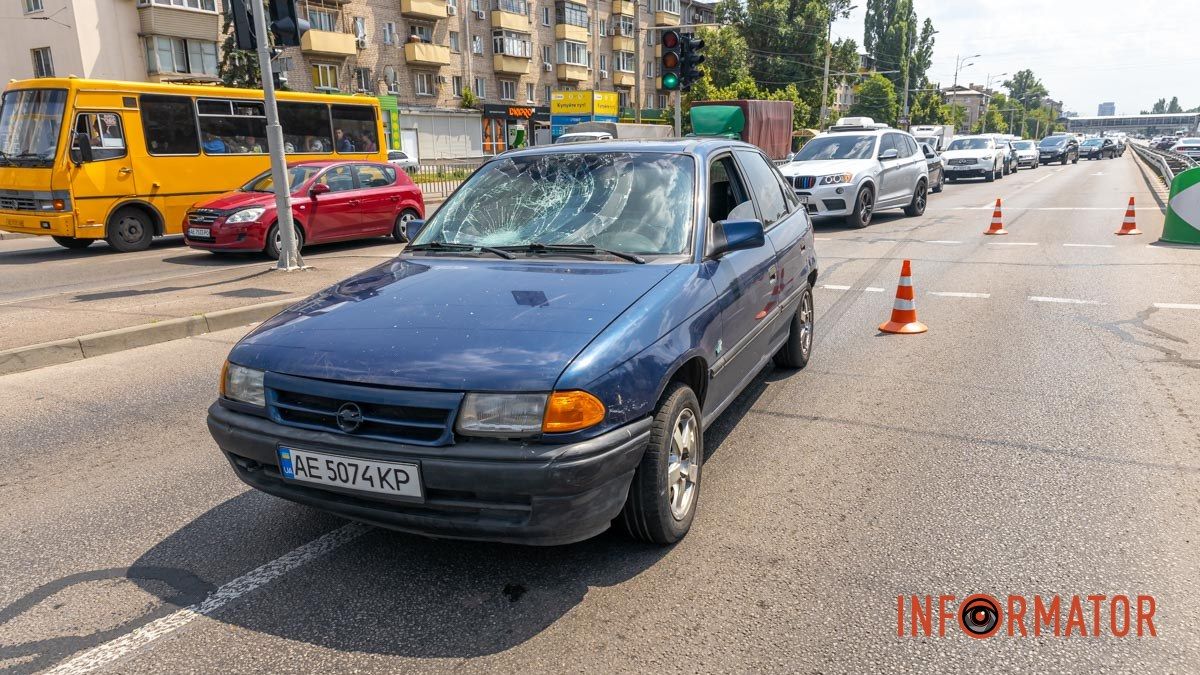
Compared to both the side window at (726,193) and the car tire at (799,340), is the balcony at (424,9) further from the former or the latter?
the side window at (726,193)

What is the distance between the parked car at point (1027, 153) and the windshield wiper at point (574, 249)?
45747mm

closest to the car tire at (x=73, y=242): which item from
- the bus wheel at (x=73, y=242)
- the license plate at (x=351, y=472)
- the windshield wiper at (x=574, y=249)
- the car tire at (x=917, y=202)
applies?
the bus wheel at (x=73, y=242)

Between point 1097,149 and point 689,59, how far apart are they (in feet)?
182

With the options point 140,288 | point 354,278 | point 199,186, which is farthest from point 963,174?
point 354,278

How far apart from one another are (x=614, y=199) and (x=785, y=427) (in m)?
1.77

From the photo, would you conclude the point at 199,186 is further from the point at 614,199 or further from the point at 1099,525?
the point at 1099,525

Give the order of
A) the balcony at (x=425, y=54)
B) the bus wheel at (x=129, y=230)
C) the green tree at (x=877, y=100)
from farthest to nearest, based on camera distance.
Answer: the green tree at (x=877, y=100) → the balcony at (x=425, y=54) → the bus wheel at (x=129, y=230)

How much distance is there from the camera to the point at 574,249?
3.85 m

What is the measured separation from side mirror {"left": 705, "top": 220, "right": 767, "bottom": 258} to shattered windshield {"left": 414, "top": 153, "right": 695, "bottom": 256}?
0.48ft

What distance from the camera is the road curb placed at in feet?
21.2

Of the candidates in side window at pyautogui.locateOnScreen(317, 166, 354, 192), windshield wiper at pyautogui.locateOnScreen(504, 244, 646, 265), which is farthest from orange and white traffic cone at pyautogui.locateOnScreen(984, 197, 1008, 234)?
windshield wiper at pyautogui.locateOnScreen(504, 244, 646, 265)

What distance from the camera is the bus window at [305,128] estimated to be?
16688mm

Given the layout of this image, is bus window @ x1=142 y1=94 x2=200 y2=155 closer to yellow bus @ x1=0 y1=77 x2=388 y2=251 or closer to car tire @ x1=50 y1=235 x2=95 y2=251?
yellow bus @ x1=0 y1=77 x2=388 y2=251

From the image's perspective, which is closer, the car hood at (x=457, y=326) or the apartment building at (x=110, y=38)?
the car hood at (x=457, y=326)
